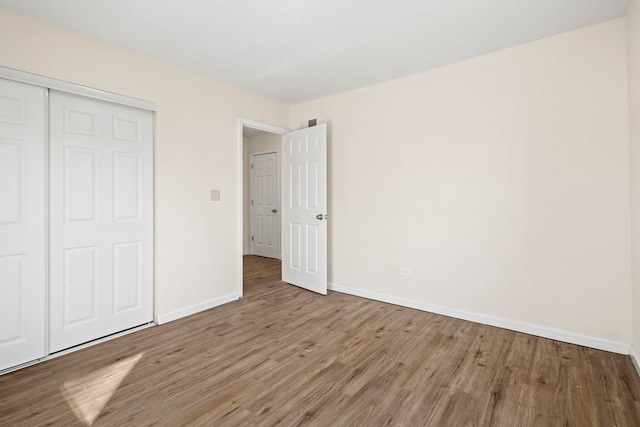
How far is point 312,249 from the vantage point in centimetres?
395

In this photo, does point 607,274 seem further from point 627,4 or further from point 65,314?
point 65,314

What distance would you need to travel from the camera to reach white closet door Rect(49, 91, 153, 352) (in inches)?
94.7

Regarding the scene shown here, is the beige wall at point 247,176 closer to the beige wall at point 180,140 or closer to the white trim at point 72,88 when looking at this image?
the beige wall at point 180,140

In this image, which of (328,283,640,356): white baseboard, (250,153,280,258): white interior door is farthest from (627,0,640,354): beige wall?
(250,153,280,258): white interior door

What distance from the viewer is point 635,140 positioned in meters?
2.15

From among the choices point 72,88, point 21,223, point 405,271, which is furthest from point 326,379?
point 72,88

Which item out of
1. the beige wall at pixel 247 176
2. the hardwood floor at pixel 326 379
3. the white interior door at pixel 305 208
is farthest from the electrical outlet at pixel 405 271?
the beige wall at pixel 247 176

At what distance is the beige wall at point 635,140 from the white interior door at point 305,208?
2704 mm

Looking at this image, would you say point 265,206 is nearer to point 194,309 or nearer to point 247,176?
point 247,176

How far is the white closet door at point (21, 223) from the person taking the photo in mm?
2143

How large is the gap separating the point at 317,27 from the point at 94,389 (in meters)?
2.98

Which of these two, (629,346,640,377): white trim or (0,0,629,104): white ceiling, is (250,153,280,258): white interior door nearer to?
(0,0,629,104): white ceiling

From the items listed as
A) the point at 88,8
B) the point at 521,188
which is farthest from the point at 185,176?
the point at 521,188

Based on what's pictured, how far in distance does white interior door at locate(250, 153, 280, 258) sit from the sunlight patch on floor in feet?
13.3
